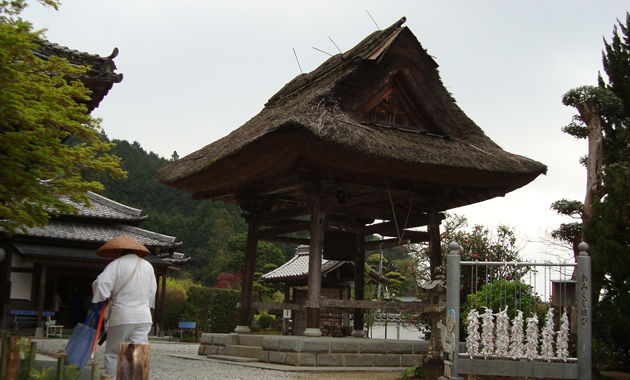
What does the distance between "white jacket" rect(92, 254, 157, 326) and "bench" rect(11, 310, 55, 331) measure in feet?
49.8

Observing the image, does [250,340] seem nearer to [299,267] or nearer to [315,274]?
[315,274]

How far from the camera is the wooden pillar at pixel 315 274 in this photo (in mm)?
10133

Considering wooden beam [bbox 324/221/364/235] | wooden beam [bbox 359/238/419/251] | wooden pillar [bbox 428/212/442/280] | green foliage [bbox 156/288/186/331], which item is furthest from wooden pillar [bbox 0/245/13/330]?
wooden pillar [bbox 428/212/442/280]

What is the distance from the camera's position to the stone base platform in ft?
31.1

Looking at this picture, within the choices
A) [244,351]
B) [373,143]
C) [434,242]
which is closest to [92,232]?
[244,351]

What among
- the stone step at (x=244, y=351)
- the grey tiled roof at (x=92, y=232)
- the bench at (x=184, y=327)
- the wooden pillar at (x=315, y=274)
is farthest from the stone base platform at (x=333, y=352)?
the bench at (x=184, y=327)

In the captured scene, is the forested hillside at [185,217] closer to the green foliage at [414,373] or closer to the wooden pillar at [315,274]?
the wooden pillar at [315,274]

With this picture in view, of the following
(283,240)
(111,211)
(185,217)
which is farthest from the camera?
(185,217)

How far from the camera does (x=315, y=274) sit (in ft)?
33.6

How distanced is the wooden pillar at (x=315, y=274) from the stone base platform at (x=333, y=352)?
296 millimetres

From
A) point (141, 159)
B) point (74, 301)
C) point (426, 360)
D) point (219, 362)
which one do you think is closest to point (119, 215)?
point (74, 301)

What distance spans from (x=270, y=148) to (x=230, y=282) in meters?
31.7

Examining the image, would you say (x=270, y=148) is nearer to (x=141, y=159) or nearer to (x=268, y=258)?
(x=268, y=258)

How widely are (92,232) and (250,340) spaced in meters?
12.3
